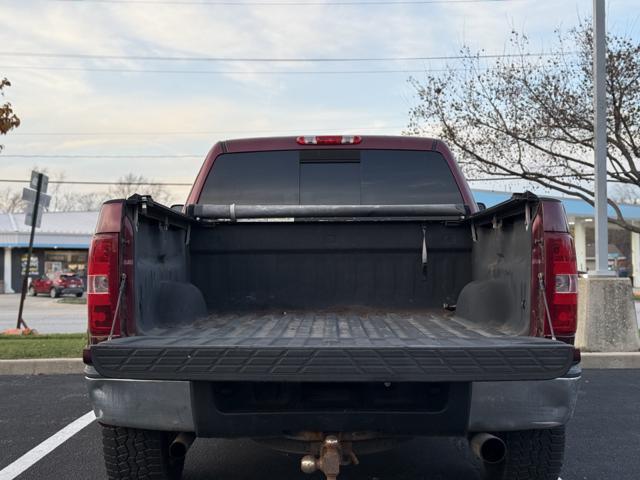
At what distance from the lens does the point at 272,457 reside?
4.84 meters

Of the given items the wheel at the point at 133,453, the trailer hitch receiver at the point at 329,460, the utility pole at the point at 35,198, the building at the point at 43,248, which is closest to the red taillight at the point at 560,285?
the trailer hitch receiver at the point at 329,460

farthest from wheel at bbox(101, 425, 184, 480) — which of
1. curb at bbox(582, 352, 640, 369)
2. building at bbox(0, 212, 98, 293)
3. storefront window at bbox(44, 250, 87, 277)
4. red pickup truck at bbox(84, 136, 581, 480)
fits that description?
storefront window at bbox(44, 250, 87, 277)

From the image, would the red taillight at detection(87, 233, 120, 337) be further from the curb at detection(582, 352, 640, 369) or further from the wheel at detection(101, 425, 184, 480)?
the curb at detection(582, 352, 640, 369)

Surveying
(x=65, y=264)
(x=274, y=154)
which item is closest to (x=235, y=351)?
(x=274, y=154)

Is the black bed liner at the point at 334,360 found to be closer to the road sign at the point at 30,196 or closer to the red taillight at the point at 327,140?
the red taillight at the point at 327,140

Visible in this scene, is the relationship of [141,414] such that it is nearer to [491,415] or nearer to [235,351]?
A: [235,351]

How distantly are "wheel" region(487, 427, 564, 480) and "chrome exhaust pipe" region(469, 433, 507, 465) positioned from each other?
123 millimetres

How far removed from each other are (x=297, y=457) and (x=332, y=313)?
3.47ft

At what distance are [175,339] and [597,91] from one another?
8.40 meters

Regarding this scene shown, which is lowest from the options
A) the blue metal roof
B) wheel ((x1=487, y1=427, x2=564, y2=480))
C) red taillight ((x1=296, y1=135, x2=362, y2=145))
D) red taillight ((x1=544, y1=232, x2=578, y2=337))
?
wheel ((x1=487, y1=427, x2=564, y2=480))

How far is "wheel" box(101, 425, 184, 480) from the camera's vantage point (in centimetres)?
331

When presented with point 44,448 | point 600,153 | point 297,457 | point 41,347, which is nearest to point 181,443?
point 297,457

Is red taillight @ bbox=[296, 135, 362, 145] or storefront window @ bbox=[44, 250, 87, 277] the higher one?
red taillight @ bbox=[296, 135, 362, 145]

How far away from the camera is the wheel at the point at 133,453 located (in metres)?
3.31
